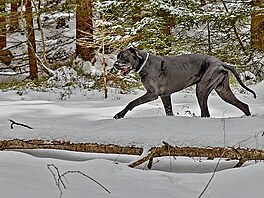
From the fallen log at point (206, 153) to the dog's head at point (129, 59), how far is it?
2247 millimetres

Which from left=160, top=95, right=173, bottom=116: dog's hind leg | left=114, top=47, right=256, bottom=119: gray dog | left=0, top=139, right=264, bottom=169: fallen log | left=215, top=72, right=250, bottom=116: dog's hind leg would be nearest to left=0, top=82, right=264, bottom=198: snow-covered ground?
left=0, top=139, right=264, bottom=169: fallen log

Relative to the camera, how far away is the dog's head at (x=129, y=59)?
19.6 ft

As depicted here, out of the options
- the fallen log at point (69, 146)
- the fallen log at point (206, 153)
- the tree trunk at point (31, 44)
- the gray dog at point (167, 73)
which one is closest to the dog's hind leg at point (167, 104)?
the gray dog at point (167, 73)

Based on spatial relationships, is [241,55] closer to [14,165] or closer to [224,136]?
[224,136]

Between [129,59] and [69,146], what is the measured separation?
82.8 inches

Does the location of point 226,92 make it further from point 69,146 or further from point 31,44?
Answer: point 31,44

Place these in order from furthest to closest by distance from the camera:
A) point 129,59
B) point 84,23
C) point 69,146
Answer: point 84,23 → point 129,59 → point 69,146

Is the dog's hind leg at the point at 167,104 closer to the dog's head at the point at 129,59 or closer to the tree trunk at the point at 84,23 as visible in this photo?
the dog's head at the point at 129,59

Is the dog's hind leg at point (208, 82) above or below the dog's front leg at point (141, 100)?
above

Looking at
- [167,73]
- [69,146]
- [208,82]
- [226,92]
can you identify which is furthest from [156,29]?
[69,146]

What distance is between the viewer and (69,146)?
4.29 meters

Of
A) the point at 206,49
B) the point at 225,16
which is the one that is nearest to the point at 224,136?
the point at 225,16

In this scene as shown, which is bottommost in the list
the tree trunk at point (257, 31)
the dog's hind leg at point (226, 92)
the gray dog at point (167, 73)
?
the dog's hind leg at point (226, 92)

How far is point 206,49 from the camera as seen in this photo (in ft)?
46.6
